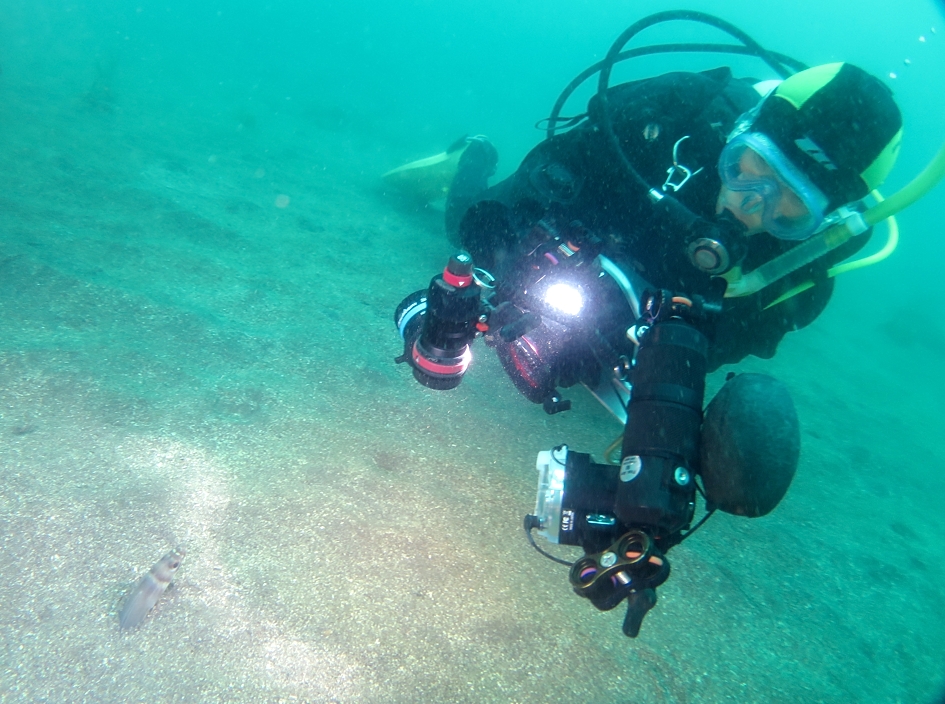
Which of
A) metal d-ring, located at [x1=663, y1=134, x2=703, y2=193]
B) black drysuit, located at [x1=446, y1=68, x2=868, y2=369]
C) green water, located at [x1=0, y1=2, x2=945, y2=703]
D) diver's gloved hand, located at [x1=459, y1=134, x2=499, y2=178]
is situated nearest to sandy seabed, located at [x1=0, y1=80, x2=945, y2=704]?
green water, located at [x1=0, y1=2, x2=945, y2=703]

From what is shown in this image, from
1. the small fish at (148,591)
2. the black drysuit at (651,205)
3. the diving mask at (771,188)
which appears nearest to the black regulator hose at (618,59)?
the black drysuit at (651,205)

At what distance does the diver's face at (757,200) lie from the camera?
2.89 metres

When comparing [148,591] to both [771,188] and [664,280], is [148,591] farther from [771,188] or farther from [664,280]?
[771,188]

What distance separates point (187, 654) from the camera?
2.11m

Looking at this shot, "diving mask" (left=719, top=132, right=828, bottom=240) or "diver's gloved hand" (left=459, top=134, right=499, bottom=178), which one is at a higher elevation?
"diving mask" (left=719, top=132, right=828, bottom=240)

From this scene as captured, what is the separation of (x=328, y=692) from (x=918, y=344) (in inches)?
814

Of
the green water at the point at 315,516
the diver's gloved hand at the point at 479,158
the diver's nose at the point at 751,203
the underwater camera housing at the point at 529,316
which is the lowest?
the green water at the point at 315,516

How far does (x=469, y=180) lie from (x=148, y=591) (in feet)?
21.5

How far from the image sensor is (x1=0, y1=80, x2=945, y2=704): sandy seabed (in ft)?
7.26

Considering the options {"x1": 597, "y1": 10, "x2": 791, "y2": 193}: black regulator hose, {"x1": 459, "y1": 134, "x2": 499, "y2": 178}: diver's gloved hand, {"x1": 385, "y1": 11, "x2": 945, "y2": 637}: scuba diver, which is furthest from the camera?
{"x1": 459, "y1": 134, "x2": 499, "y2": 178}: diver's gloved hand

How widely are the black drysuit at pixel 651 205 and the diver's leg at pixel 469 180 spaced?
274 cm

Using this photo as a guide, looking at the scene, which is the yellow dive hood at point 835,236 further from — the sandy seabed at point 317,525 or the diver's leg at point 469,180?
the diver's leg at point 469,180

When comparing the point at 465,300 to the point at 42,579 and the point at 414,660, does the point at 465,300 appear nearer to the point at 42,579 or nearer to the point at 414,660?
the point at 414,660

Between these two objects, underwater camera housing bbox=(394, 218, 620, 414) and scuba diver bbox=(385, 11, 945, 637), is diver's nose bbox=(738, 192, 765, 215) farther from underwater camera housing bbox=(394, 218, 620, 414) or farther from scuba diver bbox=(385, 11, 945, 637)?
underwater camera housing bbox=(394, 218, 620, 414)
